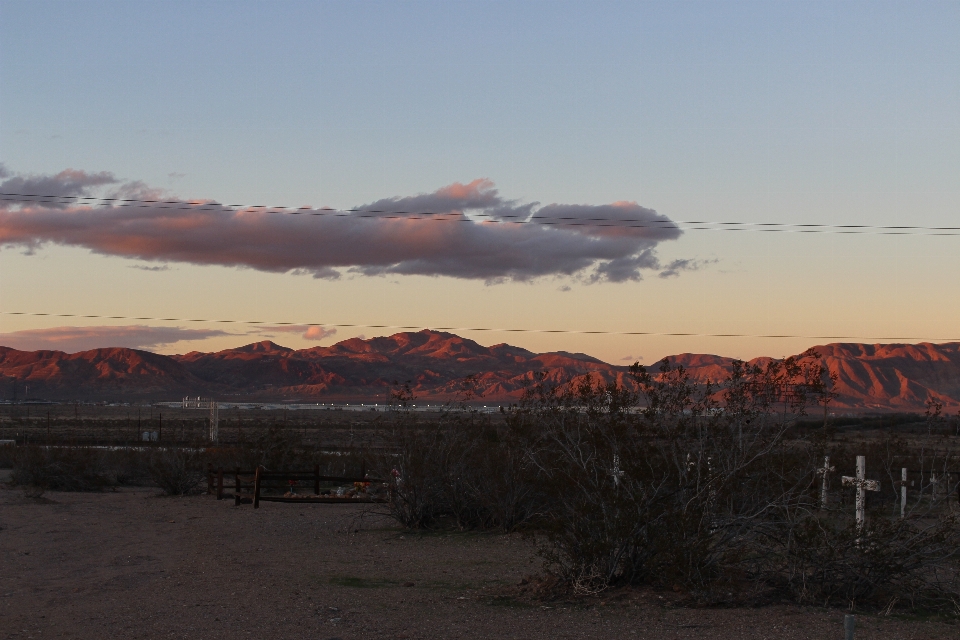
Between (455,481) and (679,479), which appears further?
(455,481)

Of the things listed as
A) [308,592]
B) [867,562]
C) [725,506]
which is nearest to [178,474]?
[308,592]

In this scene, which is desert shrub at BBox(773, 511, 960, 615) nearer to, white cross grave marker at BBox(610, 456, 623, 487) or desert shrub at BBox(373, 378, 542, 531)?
white cross grave marker at BBox(610, 456, 623, 487)

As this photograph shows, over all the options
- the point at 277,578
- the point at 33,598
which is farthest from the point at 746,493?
the point at 33,598

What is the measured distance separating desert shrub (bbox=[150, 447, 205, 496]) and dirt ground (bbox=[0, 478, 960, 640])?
6.96 metres

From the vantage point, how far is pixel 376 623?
10.5 meters

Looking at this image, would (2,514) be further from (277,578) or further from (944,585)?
(944,585)

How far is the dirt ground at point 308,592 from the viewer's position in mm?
10094

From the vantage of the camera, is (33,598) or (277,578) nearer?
(33,598)

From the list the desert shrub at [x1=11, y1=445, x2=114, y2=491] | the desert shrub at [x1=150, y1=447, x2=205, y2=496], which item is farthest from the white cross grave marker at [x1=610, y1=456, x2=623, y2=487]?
the desert shrub at [x1=11, y1=445, x2=114, y2=491]

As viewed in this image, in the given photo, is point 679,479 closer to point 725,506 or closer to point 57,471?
point 725,506

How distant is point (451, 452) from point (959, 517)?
9.79 meters

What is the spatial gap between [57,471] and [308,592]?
20404 mm

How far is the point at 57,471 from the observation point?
3000cm

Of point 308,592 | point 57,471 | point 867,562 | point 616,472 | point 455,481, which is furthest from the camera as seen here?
point 57,471
